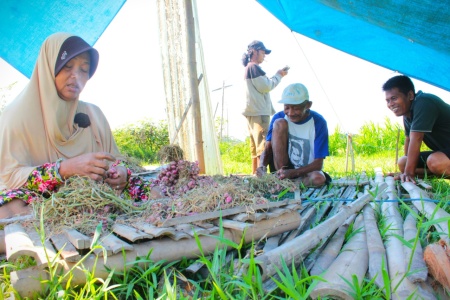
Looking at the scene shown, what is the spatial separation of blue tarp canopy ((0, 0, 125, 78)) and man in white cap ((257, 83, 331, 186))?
2288mm

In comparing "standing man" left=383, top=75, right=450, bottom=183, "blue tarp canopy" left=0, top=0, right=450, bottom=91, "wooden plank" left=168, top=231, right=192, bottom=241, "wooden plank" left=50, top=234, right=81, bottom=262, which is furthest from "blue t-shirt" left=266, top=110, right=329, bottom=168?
"wooden plank" left=50, top=234, right=81, bottom=262

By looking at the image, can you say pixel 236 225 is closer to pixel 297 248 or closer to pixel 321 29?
pixel 297 248

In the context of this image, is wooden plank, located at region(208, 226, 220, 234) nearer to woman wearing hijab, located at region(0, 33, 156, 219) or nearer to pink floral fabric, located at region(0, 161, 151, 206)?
woman wearing hijab, located at region(0, 33, 156, 219)

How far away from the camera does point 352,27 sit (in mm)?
3750

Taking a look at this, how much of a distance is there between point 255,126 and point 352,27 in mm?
2234

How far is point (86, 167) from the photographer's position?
2189 millimetres

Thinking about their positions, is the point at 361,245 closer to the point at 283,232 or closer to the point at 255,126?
the point at 283,232

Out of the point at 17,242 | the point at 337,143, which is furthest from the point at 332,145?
the point at 17,242

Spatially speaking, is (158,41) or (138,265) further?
(158,41)

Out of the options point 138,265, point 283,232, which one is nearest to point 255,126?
point 283,232

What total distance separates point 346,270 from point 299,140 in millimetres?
2504

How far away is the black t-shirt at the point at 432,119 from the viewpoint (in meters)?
3.48

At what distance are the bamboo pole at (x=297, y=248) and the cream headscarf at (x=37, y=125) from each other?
161cm

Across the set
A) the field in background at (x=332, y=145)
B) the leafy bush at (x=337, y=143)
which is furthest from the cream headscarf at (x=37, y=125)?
the leafy bush at (x=337, y=143)
